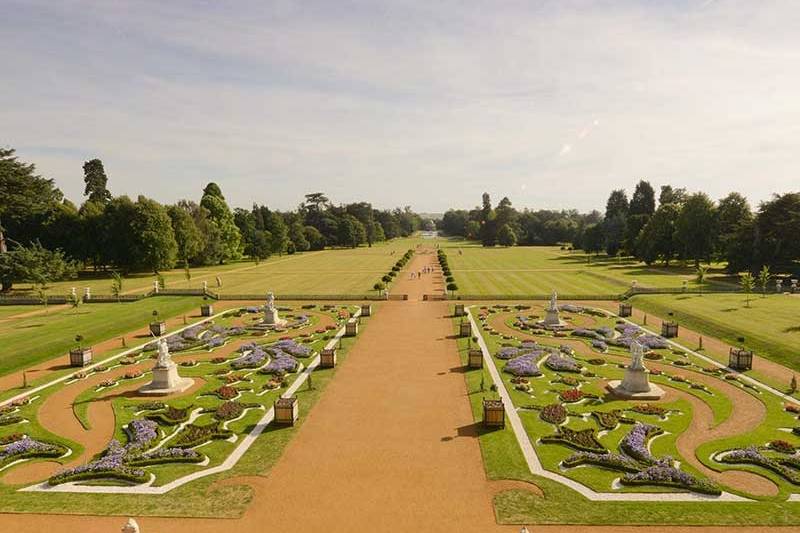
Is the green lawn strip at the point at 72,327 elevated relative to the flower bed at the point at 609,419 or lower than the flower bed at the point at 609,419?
elevated

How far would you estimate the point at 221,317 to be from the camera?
52.6m

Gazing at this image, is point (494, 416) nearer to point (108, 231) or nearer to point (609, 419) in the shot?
point (609, 419)

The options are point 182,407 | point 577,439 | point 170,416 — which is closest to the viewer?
point 577,439

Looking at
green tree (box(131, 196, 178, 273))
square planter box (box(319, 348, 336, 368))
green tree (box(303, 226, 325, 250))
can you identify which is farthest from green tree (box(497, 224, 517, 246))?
square planter box (box(319, 348, 336, 368))

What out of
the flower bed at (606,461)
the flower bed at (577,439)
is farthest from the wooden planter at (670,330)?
the flower bed at (606,461)

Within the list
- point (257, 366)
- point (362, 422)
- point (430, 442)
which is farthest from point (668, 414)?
point (257, 366)

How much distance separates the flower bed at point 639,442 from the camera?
20045 millimetres

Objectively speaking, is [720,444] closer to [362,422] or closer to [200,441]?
[362,422]

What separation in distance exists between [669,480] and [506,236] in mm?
174126

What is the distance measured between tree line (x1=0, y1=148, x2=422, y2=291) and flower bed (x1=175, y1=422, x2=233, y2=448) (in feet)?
181

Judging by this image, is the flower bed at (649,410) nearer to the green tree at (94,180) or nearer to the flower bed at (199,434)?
the flower bed at (199,434)

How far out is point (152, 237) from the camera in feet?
289

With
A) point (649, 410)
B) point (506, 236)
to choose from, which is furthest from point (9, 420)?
point (506, 236)

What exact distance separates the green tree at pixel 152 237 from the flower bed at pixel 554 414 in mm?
83779
